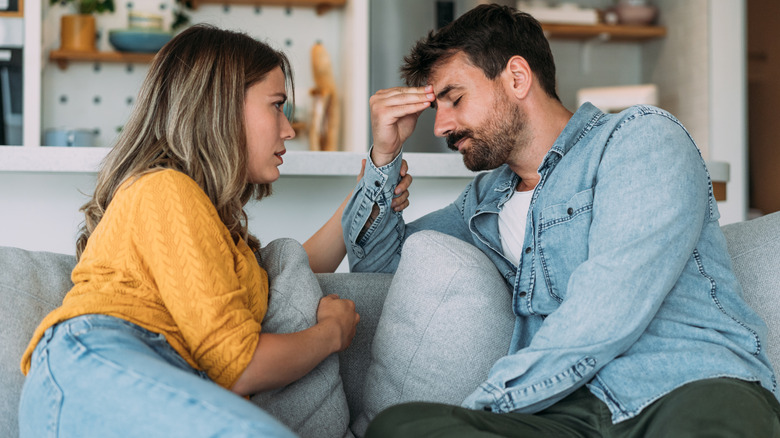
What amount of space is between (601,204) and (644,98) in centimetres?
305

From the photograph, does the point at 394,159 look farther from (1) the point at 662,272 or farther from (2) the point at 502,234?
(1) the point at 662,272

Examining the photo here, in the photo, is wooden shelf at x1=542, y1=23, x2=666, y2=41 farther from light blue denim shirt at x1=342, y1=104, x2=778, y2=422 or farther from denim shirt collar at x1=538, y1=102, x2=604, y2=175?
light blue denim shirt at x1=342, y1=104, x2=778, y2=422

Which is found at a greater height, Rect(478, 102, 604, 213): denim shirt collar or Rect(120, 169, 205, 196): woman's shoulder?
Rect(478, 102, 604, 213): denim shirt collar

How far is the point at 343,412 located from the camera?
1420 millimetres

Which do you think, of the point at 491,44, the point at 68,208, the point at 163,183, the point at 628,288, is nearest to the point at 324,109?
the point at 68,208

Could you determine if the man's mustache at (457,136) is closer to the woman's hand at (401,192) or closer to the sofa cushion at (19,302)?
the woman's hand at (401,192)

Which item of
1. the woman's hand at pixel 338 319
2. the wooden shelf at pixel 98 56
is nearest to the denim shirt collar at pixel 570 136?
the woman's hand at pixel 338 319

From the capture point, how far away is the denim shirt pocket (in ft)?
4.58

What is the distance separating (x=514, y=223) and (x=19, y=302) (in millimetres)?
980

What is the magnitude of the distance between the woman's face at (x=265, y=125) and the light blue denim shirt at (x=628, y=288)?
515mm

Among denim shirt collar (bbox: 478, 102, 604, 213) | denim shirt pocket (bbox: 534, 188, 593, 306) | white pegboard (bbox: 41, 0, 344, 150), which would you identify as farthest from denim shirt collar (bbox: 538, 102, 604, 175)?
white pegboard (bbox: 41, 0, 344, 150)

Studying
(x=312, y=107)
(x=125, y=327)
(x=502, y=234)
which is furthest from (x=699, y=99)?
(x=125, y=327)

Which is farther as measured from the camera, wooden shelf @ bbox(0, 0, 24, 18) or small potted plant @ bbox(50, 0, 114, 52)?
small potted plant @ bbox(50, 0, 114, 52)

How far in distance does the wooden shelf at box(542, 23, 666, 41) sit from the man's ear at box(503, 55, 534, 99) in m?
2.72
